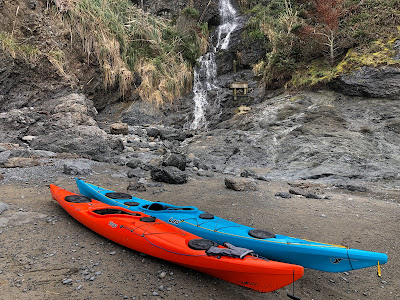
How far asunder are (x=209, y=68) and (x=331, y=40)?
6.81 m

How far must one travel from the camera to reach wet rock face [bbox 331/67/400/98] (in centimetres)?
706

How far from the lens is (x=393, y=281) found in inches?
82.1

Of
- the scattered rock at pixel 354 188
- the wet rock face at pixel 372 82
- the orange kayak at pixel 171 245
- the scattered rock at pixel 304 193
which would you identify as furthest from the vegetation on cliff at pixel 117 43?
the scattered rock at pixel 354 188

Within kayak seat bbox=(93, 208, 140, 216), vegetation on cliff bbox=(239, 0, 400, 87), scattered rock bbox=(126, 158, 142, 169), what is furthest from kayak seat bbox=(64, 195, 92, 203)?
vegetation on cliff bbox=(239, 0, 400, 87)

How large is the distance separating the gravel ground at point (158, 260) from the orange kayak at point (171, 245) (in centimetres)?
11

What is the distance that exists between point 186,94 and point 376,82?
26.2 feet

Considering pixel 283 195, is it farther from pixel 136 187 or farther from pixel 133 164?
pixel 133 164

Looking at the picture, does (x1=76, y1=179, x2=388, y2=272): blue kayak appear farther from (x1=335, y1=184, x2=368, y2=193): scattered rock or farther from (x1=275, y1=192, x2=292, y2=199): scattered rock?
(x1=335, y1=184, x2=368, y2=193): scattered rock

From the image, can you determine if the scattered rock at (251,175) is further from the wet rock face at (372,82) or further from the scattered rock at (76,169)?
the wet rock face at (372,82)

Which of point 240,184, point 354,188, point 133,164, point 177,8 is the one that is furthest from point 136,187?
point 177,8

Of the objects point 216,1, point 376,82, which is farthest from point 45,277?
point 216,1

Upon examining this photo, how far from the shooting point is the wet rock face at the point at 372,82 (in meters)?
7.06

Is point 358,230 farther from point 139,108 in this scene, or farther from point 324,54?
point 139,108

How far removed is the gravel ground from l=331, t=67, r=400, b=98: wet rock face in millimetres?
3856
